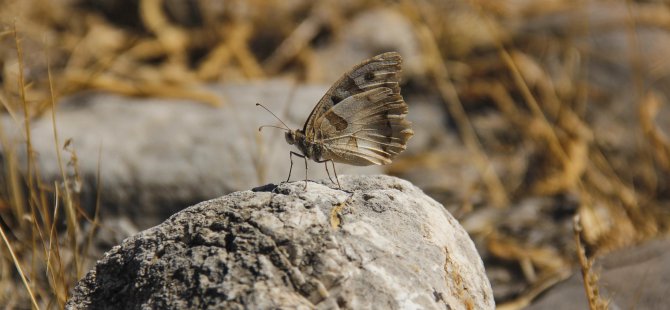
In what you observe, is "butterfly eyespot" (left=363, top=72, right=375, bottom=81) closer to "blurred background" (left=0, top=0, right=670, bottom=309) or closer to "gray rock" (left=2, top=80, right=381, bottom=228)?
"gray rock" (left=2, top=80, right=381, bottom=228)

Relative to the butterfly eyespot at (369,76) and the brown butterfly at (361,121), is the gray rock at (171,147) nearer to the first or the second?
the brown butterfly at (361,121)

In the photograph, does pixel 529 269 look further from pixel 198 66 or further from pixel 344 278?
pixel 198 66

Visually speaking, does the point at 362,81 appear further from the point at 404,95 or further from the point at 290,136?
the point at 404,95

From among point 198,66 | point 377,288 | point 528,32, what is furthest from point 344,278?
point 528,32

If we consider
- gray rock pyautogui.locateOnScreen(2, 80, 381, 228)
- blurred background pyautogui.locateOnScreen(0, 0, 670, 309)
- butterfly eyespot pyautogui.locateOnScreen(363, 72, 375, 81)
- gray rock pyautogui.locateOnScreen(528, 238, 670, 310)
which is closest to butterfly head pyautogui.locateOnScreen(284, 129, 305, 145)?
butterfly eyespot pyautogui.locateOnScreen(363, 72, 375, 81)

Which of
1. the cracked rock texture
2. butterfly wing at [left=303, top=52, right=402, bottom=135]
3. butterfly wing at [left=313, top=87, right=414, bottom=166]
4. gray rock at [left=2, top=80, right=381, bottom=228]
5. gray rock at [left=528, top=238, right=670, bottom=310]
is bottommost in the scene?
gray rock at [left=528, top=238, right=670, bottom=310]

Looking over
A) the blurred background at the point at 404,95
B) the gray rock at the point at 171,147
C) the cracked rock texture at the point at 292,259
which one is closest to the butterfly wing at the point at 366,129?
the cracked rock texture at the point at 292,259

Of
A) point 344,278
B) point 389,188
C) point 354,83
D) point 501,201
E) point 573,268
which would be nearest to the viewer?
point 344,278
